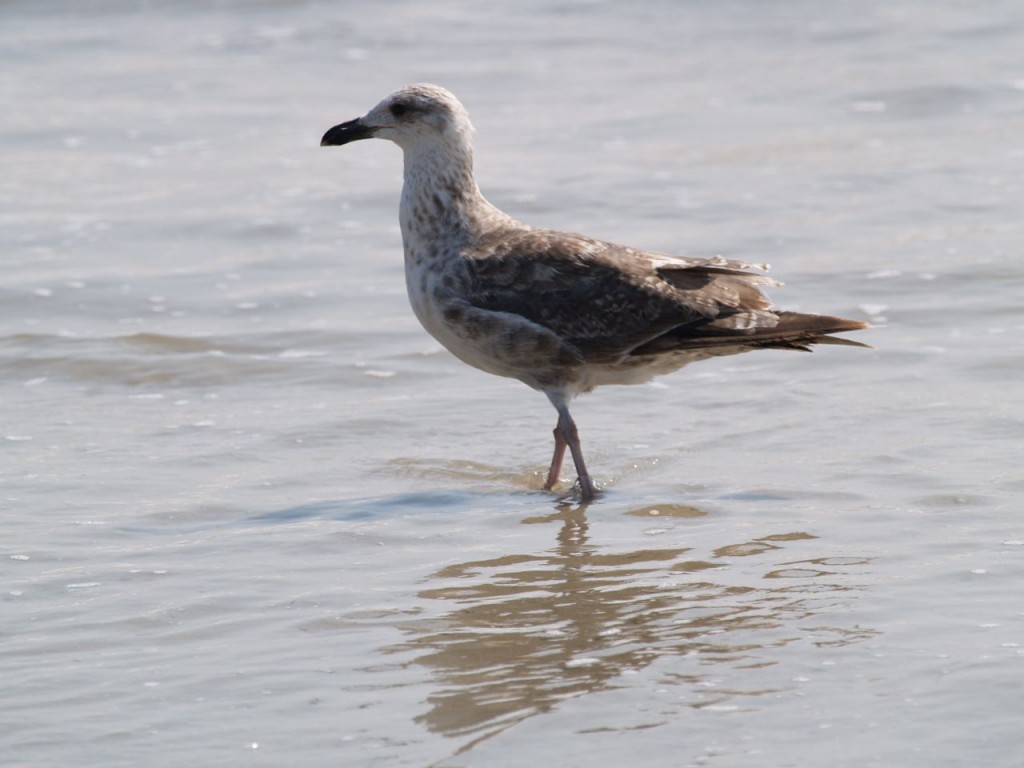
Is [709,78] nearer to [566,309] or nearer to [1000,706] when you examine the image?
[566,309]

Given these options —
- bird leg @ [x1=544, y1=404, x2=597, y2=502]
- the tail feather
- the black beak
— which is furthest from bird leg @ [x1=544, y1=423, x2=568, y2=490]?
the black beak

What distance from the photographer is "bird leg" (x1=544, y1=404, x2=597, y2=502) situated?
23.9 feet

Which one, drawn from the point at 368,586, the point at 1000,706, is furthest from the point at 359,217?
the point at 1000,706

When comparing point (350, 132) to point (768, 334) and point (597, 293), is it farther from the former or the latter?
point (768, 334)

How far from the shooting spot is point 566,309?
7.44 m

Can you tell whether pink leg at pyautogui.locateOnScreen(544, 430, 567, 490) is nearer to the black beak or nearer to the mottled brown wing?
the mottled brown wing

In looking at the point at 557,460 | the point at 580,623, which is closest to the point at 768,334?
the point at 557,460

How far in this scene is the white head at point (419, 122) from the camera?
8.06m

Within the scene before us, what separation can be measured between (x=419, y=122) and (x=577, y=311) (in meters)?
1.38

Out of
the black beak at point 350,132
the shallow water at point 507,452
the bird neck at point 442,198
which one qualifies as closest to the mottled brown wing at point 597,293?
the bird neck at point 442,198

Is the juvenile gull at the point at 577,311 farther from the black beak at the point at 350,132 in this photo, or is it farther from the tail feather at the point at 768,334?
the black beak at the point at 350,132

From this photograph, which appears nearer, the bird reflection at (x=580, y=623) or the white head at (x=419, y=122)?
the bird reflection at (x=580, y=623)

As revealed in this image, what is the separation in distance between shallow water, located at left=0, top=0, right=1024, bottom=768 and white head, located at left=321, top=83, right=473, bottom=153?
1.43 meters

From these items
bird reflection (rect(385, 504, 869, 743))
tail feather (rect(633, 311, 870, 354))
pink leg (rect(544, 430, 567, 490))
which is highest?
tail feather (rect(633, 311, 870, 354))
